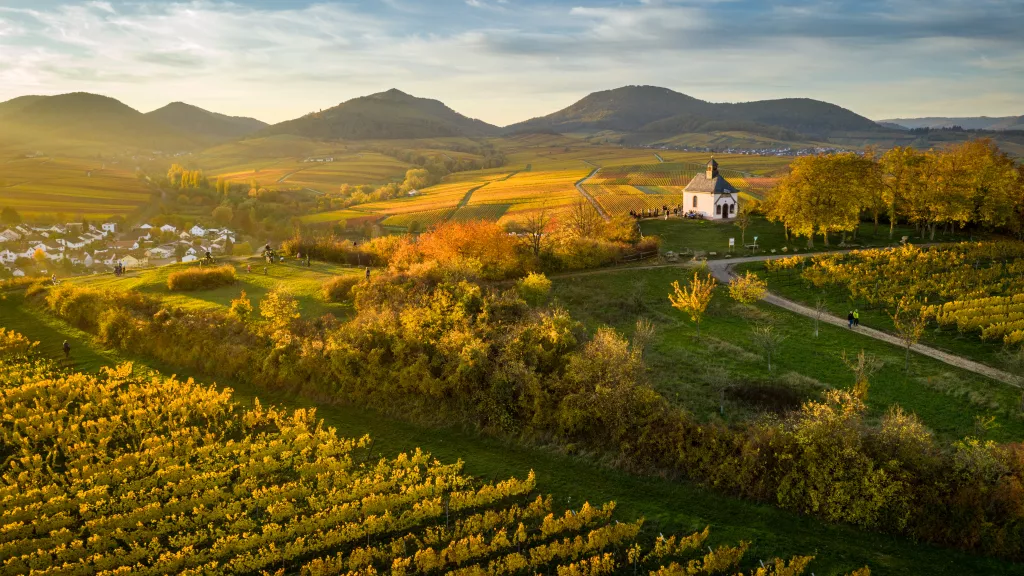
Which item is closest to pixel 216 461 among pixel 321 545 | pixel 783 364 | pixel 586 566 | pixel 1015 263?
pixel 321 545

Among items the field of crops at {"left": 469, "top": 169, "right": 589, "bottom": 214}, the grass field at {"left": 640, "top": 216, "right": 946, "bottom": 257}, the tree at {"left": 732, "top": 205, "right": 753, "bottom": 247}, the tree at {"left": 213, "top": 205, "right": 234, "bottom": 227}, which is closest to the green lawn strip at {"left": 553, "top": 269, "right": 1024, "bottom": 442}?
the grass field at {"left": 640, "top": 216, "right": 946, "bottom": 257}

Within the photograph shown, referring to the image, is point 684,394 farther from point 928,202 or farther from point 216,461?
point 928,202

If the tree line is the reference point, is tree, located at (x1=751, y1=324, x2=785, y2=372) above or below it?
below

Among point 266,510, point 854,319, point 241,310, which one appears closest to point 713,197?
point 854,319

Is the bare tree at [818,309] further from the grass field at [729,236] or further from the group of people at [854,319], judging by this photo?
the grass field at [729,236]

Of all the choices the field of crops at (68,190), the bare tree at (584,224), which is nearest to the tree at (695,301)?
the bare tree at (584,224)

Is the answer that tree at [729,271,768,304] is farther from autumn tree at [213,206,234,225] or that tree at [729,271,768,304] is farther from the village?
autumn tree at [213,206,234,225]
